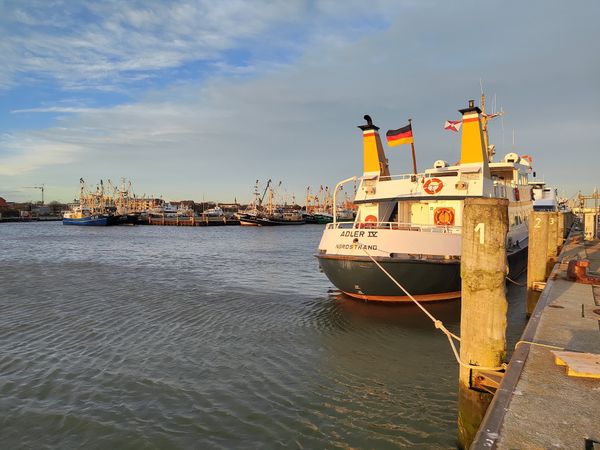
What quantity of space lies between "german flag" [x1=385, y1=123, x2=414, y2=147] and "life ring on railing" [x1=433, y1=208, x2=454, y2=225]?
3463 millimetres

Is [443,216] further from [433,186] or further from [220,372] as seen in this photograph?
[220,372]

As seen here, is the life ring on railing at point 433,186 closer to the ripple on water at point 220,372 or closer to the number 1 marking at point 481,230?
the ripple on water at point 220,372

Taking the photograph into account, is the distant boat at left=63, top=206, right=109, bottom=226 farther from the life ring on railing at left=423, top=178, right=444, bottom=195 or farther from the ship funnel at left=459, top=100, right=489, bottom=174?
the ship funnel at left=459, top=100, right=489, bottom=174

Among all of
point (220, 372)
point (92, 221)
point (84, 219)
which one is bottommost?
point (220, 372)

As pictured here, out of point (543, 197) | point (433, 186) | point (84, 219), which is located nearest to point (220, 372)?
point (433, 186)

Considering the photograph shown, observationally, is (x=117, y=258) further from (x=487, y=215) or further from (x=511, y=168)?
(x=487, y=215)

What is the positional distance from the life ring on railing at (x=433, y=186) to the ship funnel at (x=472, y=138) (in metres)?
1.85

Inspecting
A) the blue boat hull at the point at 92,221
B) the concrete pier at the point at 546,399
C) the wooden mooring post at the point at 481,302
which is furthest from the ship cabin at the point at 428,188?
the blue boat hull at the point at 92,221

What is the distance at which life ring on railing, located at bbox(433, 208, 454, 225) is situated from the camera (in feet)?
57.9

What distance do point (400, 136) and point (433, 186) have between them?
298cm

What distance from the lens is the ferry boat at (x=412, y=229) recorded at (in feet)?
49.6

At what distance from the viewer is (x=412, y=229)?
1775 cm

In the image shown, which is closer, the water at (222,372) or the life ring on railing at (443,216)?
the water at (222,372)

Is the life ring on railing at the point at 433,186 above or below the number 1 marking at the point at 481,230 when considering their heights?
above
